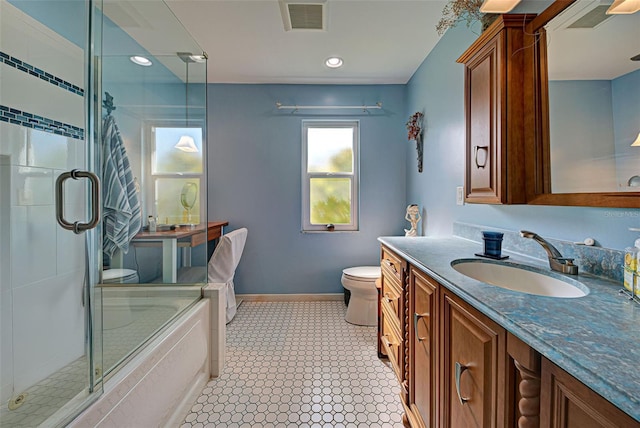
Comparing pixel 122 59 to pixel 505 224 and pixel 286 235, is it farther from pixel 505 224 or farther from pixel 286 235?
pixel 505 224

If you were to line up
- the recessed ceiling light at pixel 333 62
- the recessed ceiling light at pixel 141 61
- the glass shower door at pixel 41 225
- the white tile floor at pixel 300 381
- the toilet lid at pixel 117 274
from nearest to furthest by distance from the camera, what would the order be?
the glass shower door at pixel 41 225, the white tile floor at pixel 300 381, the toilet lid at pixel 117 274, the recessed ceiling light at pixel 141 61, the recessed ceiling light at pixel 333 62

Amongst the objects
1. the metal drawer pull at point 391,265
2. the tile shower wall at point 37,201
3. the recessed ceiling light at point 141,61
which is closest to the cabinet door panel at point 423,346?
the metal drawer pull at point 391,265

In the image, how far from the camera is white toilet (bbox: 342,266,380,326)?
7.66ft

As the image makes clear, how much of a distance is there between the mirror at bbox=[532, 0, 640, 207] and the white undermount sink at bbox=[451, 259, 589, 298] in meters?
0.28

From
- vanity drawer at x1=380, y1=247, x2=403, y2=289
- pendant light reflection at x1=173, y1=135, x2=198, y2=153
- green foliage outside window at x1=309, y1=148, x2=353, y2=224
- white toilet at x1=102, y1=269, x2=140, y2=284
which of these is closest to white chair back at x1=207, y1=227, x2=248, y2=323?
white toilet at x1=102, y1=269, x2=140, y2=284

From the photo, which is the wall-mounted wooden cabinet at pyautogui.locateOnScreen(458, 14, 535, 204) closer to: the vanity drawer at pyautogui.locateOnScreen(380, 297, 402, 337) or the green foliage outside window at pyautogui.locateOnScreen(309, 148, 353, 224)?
the vanity drawer at pyautogui.locateOnScreen(380, 297, 402, 337)

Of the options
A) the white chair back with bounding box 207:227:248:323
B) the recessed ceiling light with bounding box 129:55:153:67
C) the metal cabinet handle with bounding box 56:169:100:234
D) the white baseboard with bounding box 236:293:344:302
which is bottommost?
the white baseboard with bounding box 236:293:344:302

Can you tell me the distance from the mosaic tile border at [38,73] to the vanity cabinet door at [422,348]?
195cm

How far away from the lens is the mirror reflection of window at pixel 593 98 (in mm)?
852

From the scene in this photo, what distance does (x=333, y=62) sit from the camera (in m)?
2.53

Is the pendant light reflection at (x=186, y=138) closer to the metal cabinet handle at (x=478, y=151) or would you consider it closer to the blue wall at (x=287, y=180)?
the blue wall at (x=287, y=180)

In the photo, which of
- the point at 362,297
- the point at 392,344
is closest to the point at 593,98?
the point at 392,344

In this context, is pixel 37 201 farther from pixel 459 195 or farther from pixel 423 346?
pixel 459 195

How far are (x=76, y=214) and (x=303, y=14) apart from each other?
1.84m
